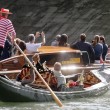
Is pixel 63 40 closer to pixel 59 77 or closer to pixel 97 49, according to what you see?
pixel 97 49

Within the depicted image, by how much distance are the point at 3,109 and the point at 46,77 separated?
5.50 feet

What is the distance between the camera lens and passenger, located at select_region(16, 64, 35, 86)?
1412 cm

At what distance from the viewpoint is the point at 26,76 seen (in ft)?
47.1

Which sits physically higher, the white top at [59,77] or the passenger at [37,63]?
the passenger at [37,63]

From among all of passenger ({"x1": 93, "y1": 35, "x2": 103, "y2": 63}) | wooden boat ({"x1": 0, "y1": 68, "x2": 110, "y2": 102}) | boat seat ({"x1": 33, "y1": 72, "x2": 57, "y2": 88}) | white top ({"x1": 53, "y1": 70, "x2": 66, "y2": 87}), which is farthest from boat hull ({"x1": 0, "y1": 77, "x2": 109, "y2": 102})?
passenger ({"x1": 93, "y1": 35, "x2": 103, "y2": 63})

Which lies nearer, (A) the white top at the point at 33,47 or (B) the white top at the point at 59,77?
(B) the white top at the point at 59,77

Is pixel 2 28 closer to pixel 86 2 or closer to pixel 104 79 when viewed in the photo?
pixel 104 79

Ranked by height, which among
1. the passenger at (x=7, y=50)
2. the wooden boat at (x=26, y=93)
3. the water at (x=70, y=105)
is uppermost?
the passenger at (x=7, y=50)

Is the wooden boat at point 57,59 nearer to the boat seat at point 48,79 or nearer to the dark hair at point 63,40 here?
the dark hair at point 63,40

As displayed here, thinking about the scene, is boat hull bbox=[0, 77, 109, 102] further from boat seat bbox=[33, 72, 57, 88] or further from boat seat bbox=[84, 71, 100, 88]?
boat seat bbox=[84, 71, 100, 88]

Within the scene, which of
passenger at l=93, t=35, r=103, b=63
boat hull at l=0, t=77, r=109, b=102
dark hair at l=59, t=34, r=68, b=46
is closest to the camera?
boat hull at l=0, t=77, r=109, b=102

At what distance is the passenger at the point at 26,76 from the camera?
14117 millimetres

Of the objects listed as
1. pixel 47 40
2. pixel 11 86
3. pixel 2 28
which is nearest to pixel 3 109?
pixel 11 86

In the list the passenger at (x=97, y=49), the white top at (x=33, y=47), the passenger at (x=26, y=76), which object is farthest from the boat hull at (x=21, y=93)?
the passenger at (x=97, y=49)
